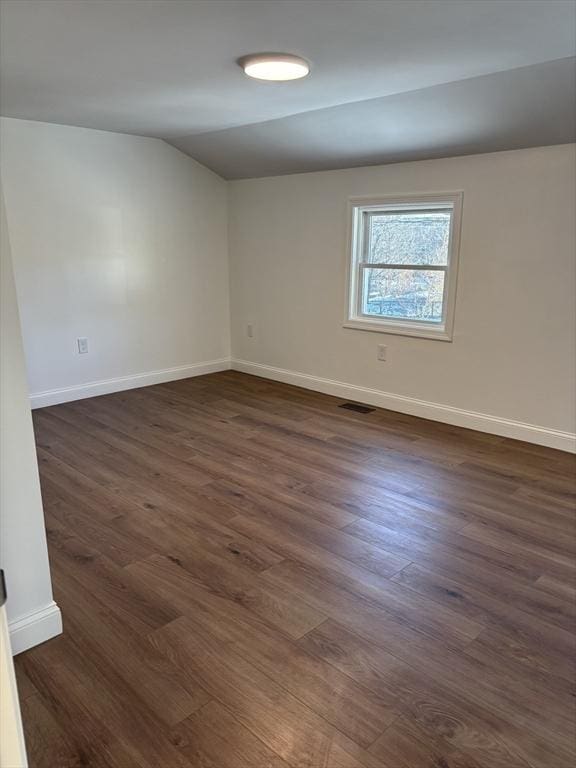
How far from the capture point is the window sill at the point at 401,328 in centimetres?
402

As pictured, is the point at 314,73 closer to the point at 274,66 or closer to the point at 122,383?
the point at 274,66

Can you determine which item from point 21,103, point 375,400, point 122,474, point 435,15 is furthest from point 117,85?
point 375,400

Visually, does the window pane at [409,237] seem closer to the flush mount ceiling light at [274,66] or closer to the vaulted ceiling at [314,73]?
the vaulted ceiling at [314,73]

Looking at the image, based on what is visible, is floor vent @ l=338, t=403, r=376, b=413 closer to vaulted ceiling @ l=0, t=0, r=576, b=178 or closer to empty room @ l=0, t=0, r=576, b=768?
empty room @ l=0, t=0, r=576, b=768

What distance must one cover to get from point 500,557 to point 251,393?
2873mm

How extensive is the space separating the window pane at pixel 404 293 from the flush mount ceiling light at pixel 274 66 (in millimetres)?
1893

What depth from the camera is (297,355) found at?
5086 mm

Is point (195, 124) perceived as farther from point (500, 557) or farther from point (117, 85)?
point (500, 557)

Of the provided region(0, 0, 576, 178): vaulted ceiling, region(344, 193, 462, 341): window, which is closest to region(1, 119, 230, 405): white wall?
region(0, 0, 576, 178): vaulted ceiling

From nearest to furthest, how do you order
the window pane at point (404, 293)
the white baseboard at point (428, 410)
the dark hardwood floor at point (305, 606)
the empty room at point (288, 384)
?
the dark hardwood floor at point (305, 606) < the empty room at point (288, 384) < the white baseboard at point (428, 410) < the window pane at point (404, 293)

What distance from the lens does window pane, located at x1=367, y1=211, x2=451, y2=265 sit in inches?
157

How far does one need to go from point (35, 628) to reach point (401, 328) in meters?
3.26

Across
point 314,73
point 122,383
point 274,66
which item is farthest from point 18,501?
point 122,383

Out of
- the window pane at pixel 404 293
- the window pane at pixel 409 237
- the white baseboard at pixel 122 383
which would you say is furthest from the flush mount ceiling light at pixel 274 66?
the white baseboard at pixel 122 383
